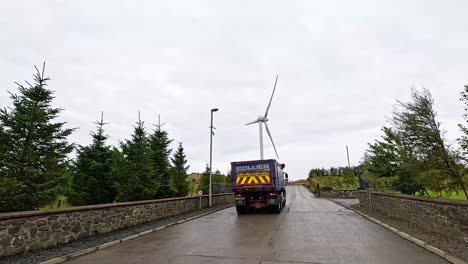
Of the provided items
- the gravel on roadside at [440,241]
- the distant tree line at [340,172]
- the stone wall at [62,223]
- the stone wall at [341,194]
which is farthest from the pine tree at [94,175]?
the distant tree line at [340,172]

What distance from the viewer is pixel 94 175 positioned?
16.7 metres

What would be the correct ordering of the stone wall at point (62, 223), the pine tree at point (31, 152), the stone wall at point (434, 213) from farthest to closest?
the pine tree at point (31, 152)
the stone wall at point (434, 213)
the stone wall at point (62, 223)

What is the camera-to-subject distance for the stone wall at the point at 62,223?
6473 millimetres

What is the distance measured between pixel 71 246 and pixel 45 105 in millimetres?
6416

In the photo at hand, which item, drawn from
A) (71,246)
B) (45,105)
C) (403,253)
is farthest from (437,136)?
(45,105)

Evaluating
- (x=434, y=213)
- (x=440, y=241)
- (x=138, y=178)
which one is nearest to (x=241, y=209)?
(x=138, y=178)

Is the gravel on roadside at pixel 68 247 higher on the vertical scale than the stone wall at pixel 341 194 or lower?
lower

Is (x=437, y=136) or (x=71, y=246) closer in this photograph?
(x=71, y=246)

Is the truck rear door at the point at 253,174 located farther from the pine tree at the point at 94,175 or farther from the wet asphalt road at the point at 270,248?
the pine tree at the point at 94,175

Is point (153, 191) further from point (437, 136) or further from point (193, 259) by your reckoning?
point (437, 136)

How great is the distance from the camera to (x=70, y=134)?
11.5m

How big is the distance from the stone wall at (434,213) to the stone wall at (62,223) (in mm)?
10898

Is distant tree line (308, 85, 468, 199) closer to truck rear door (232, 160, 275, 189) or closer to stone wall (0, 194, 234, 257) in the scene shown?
truck rear door (232, 160, 275, 189)

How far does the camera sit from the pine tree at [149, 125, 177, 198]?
19028 millimetres
